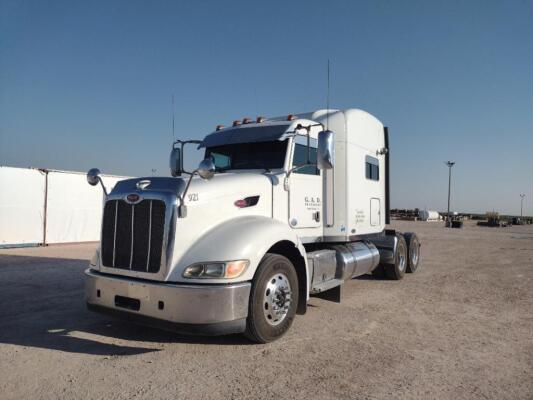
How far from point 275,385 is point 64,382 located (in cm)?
190

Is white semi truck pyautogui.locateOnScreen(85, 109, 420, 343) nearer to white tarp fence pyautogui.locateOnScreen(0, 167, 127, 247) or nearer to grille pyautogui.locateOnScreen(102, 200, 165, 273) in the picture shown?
grille pyautogui.locateOnScreen(102, 200, 165, 273)

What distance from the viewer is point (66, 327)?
5324 mm

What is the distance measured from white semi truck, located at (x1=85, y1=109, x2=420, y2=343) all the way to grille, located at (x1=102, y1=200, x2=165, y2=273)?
0.04 feet

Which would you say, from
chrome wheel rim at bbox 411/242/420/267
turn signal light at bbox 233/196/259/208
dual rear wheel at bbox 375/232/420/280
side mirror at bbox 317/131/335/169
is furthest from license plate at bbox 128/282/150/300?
chrome wheel rim at bbox 411/242/420/267

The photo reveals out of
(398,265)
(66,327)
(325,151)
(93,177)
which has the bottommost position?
(66,327)

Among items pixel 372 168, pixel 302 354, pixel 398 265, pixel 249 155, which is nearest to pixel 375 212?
pixel 372 168

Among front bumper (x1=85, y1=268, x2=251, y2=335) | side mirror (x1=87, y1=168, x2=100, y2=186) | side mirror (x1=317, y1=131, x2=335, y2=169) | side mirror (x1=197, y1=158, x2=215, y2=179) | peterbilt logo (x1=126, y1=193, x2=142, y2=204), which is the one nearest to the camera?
front bumper (x1=85, y1=268, x2=251, y2=335)

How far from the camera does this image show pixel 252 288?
14.8 feet

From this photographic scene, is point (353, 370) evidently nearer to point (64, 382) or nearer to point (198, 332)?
point (198, 332)

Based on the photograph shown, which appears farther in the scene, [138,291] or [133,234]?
[133,234]

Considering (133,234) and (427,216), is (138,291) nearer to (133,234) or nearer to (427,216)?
(133,234)

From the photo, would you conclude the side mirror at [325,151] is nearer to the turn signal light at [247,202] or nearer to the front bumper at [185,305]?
the turn signal light at [247,202]

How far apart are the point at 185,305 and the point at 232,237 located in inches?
34.5

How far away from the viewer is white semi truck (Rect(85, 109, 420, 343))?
14.0 ft
